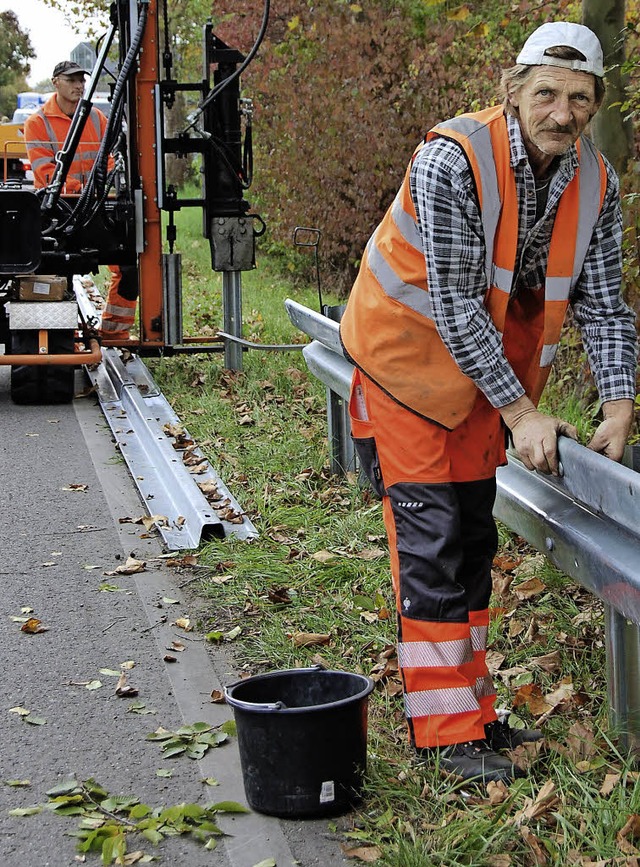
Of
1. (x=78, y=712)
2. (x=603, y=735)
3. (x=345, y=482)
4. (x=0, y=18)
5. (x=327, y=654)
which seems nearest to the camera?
(x=603, y=735)

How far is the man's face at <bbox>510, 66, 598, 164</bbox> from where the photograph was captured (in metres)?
3.51

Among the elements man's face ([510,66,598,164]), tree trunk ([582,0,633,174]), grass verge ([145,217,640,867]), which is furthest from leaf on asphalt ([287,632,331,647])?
tree trunk ([582,0,633,174])

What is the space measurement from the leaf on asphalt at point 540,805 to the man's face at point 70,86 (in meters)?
8.73

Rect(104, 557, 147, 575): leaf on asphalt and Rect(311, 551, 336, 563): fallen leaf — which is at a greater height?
Rect(311, 551, 336, 563): fallen leaf

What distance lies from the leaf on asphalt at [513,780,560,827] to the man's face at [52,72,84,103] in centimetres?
873

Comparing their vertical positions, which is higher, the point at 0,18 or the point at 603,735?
the point at 0,18

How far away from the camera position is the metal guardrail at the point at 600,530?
332 cm

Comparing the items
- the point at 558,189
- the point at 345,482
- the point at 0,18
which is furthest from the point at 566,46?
the point at 0,18

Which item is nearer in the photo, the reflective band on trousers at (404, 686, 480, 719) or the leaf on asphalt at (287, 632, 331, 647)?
the reflective band on trousers at (404, 686, 480, 719)

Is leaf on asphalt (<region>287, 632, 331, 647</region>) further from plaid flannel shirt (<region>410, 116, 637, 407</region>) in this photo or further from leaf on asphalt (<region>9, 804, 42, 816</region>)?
plaid flannel shirt (<region>410, 116, 637, 407</region>)

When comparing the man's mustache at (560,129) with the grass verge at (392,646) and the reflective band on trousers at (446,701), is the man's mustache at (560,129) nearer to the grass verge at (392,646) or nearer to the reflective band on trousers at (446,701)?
the reflective band on trousers at (446,701)

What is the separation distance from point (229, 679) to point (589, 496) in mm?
1617

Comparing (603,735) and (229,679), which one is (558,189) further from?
(229,679)

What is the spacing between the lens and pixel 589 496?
3537 mm
